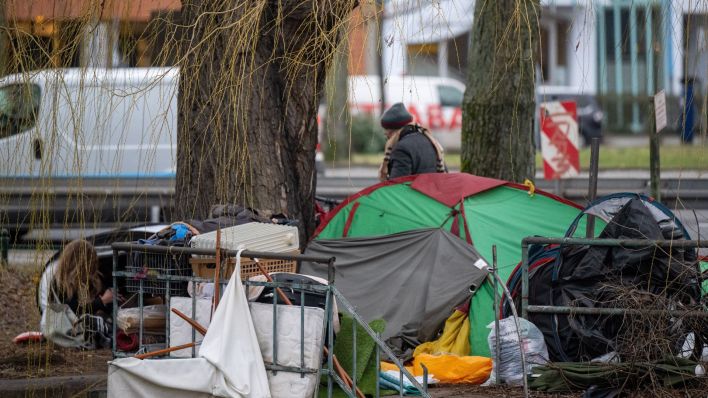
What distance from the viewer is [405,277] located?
302 inches

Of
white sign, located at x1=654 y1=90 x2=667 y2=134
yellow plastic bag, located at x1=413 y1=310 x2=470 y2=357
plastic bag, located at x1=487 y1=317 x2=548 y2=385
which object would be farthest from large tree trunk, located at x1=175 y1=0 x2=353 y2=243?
white sign, located at x1=654 y1=90 x2=667 y2=134

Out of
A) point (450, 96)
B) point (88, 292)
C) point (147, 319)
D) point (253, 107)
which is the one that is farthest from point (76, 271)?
point (450, 96)

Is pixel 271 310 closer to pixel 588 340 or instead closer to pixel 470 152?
pixel 588 340

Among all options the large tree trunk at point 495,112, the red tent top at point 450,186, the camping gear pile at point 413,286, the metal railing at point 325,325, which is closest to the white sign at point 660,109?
the large tree trunk at point 495,112

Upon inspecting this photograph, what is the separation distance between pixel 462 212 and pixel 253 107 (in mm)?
1741

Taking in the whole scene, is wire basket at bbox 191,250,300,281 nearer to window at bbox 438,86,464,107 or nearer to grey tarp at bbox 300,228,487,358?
grey tarp at bbox 300,228,487,358

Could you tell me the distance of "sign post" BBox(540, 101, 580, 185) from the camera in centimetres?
1287

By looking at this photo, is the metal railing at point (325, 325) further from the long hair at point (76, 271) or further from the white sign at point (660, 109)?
the white sign at point (660, 109)

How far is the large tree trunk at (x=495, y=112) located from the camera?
9.99 metres

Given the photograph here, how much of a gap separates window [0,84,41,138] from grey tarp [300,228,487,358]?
233cm

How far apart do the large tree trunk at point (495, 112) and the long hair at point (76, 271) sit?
13.0 feet

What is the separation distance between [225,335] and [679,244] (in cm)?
256

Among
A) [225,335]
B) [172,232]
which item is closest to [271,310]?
[225,335]

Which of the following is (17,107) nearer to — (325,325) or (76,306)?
(76,306)
